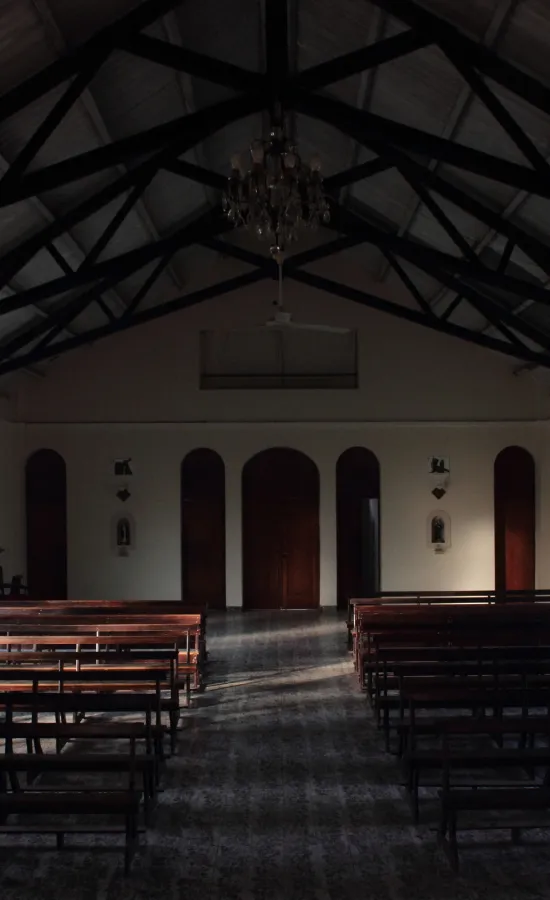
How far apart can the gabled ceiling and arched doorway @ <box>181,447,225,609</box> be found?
167 inches

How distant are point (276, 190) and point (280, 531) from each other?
1040 cm

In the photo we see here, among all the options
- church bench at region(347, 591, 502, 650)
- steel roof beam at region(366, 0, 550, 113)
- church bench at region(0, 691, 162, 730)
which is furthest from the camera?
church bench at region(347, 591, 502, 650)

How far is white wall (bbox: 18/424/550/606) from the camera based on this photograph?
1652 cm

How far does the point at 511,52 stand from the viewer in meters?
7.16

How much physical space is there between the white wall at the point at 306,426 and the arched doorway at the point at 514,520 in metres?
0.20

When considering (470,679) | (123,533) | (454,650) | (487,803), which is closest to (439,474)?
(123,533)

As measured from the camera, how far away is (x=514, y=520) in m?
16.6

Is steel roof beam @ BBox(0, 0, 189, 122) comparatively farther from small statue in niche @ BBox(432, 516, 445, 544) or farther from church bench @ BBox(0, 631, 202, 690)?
small statue in niche @ BBox(432, 516, 445, 544)

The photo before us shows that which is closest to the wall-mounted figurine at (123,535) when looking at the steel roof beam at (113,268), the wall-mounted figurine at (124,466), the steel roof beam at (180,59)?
the wall-mounted figurine at (124,466)

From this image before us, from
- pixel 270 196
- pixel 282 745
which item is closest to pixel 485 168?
pixel 270 196

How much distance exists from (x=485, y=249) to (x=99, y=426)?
26.4 ft

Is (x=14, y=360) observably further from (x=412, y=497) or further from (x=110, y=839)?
(x=110, y=839)

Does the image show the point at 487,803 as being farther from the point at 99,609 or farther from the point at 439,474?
the point at 439,474

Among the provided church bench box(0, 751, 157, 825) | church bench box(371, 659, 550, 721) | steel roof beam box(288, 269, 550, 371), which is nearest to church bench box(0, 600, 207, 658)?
church bench box(371, 659, 550, 721)
